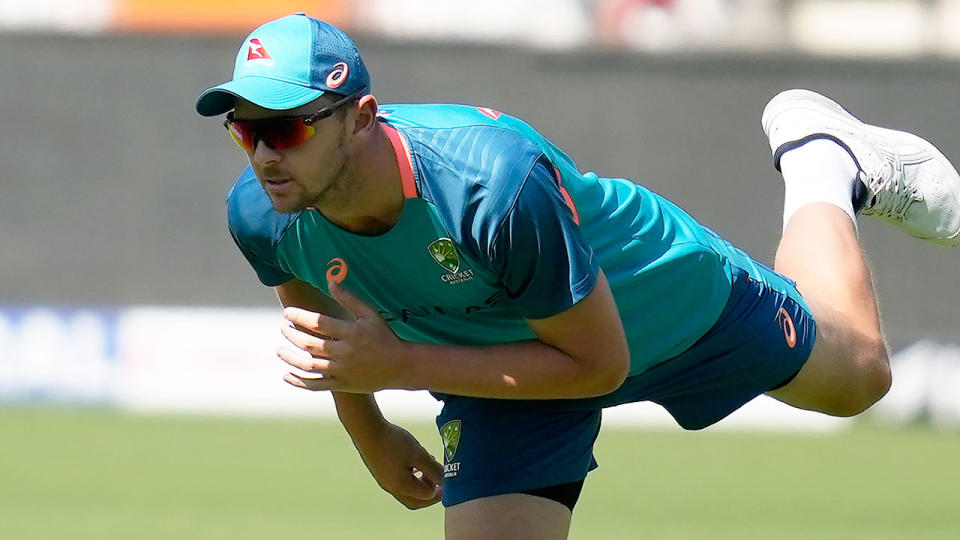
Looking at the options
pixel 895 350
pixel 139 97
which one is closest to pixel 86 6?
pixel 139 97

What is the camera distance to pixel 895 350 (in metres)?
12.9

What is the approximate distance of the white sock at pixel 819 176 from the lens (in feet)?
17.7

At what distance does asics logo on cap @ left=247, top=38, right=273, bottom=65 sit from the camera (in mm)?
3951

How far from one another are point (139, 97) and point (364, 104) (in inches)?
421

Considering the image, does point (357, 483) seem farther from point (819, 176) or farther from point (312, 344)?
point (312, 344)

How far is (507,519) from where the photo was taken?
4625mm

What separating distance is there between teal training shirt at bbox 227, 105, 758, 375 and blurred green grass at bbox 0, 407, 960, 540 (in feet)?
10.4

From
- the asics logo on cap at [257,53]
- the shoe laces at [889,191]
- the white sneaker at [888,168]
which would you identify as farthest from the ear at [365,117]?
the shoe laces at [889,191]

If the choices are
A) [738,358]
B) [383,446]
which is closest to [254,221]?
[383,446]

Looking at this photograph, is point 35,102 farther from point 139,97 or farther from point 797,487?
point 797,487

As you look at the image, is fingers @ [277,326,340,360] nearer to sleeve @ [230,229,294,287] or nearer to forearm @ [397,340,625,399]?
forearm @ [397,340,625,399]

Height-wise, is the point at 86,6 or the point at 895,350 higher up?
the point at 86,6

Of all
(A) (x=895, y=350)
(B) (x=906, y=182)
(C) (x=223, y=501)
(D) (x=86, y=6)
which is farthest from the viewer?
(D) (x=86, y=6)

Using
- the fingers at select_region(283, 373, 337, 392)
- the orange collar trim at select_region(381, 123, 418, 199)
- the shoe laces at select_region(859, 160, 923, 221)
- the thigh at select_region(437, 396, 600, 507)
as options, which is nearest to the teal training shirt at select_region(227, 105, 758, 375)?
the orange collar trim at select_region(381, 123, 418, 199)
